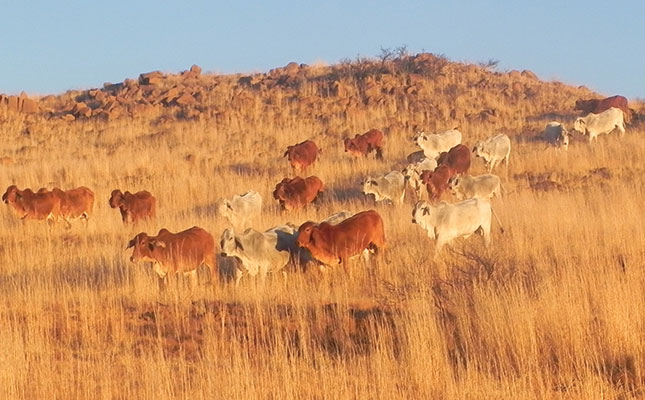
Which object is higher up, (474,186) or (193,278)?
(474,186)

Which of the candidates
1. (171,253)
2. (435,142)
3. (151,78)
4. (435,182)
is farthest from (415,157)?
(151,78)

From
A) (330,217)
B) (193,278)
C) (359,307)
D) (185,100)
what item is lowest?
(359,307)

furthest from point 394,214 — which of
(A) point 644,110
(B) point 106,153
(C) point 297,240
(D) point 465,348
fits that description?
(A) point 644,110

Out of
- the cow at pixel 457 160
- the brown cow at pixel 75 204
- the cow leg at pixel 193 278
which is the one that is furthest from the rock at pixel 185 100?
the cow leg at pixel 193 278

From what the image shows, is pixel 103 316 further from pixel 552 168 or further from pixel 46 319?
pixel 552 168

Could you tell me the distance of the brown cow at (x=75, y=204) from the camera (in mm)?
21438

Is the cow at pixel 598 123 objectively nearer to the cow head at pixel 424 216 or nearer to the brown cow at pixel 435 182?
the brown cow at pixel 435 182

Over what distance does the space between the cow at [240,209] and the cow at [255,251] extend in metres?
5.95

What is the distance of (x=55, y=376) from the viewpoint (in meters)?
8.52

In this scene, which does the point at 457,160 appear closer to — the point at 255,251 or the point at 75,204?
the point at 75,204

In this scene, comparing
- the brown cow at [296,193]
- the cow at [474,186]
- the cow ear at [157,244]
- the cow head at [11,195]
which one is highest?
the cow head at [11,195]

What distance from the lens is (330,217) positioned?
16.0m

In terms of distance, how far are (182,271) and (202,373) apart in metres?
5.39

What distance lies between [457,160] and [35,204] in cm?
1097
